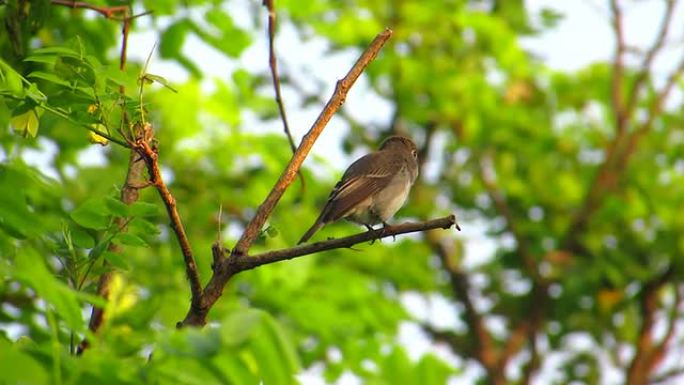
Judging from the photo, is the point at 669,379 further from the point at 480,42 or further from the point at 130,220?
the point at 130,220

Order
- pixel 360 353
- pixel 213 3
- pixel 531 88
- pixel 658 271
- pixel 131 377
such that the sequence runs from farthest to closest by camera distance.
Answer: pixel 531 88 < pixel 658 271 < pixel 360 353 < pixel 213 3 < pixel 131 377

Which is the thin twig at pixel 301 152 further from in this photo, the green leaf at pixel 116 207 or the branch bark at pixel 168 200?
the green leaf at pixel 116 207

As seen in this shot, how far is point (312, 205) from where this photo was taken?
9.03 m

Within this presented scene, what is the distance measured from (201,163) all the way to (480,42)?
4.32 meters

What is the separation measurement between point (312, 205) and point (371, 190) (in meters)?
2.29

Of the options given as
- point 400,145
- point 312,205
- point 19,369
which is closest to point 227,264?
point 19,369

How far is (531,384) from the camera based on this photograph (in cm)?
1186

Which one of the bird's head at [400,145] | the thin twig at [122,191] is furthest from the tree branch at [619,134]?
the thin twig at [122,191]

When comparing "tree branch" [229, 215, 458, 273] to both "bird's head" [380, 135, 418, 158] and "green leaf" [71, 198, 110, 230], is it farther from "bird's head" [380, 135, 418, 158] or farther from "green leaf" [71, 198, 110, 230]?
"bird's head" [380, 135, 418, 158]

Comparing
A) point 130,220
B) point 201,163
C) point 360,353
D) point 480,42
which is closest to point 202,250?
point 360,353

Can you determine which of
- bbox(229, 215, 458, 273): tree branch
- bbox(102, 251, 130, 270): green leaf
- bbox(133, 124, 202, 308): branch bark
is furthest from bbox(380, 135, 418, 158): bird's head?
bbox(133, 124, 202, 308): branch bark

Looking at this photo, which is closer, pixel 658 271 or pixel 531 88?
pixel 658 271

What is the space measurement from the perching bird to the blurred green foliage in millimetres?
380

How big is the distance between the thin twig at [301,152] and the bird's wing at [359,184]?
2766 millimetres
